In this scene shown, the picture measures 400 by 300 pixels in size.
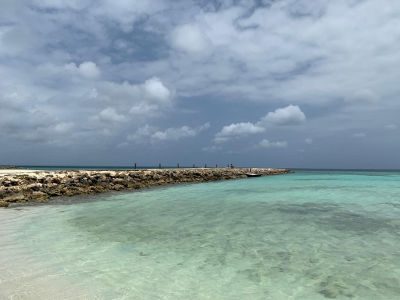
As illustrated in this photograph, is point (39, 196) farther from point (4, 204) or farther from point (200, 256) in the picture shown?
point (200, 256)

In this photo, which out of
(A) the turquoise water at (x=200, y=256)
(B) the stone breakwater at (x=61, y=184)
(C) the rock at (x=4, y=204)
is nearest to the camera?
(A) the turquoise water at (x=200, y=256)

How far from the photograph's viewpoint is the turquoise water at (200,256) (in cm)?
614

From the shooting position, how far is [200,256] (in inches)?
330

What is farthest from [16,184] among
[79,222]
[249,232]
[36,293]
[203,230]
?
[36,293]

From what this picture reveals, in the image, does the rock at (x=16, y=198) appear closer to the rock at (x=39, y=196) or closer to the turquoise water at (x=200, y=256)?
the rock at (x=39, y=196)

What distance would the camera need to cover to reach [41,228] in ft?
38.7

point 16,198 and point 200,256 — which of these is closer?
point 200,256

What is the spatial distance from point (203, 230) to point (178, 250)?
106 inches

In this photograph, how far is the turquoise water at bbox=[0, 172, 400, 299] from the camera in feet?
20.1

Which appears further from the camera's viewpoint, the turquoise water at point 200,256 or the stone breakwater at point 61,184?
the stone breakwater at point 61,184

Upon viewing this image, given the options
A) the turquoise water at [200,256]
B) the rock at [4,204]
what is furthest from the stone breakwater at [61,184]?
the turquoise water at [200,256]

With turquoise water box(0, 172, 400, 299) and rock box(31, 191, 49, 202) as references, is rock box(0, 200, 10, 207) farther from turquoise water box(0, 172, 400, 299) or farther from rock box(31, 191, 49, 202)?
turquoise water box(0, 172, 400, 299)

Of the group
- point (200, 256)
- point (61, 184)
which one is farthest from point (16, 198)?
point (200, 256)

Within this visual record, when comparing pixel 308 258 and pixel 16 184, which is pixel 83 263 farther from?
pixel 16 184
